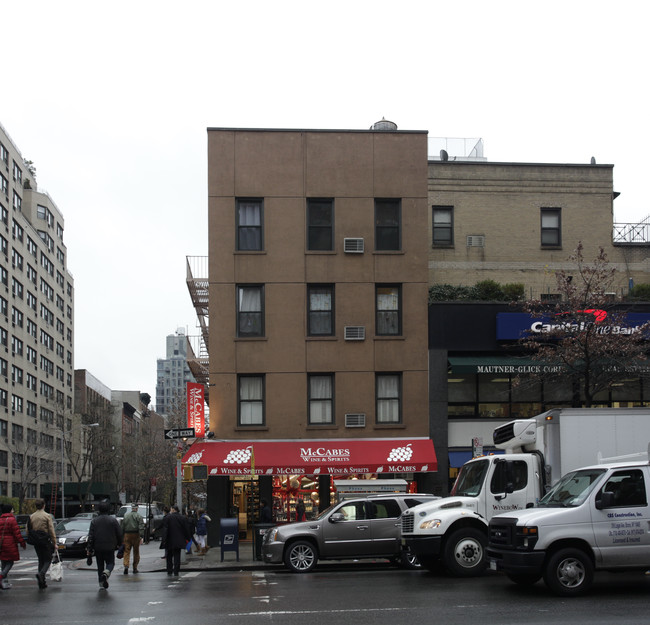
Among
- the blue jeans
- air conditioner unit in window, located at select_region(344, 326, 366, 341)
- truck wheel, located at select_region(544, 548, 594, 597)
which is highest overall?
air conditioner unit in window, located at select_region(344, 326, 366, 341)

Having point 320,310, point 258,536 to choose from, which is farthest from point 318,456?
point 258,536

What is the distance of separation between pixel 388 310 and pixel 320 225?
12.5 ft

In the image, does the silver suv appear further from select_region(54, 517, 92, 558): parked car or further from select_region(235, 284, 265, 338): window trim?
select_region(54, 517, 92, 558): parked car

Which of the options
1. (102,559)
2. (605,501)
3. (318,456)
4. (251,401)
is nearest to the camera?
(605,501)

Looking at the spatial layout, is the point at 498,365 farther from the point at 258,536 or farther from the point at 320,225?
the point at 258,536

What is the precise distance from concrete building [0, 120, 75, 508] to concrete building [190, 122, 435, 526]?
4101 cm

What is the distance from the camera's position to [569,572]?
13266 millimetres

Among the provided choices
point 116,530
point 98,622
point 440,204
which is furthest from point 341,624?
point 440,204

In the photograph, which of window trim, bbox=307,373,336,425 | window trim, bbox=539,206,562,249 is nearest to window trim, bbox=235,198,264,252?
window trim, bbox=307,373,336,425

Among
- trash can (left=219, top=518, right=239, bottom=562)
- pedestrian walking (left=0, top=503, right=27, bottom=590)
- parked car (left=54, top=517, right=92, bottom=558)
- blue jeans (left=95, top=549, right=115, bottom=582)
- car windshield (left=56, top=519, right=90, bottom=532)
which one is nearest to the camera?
pedestrian walking (left=0, top=503, right=27, bottom=590)

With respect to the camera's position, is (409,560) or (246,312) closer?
(409,560)

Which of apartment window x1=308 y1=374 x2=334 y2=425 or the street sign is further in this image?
apartment window x1=308 y1=374 x2=334 y2=425

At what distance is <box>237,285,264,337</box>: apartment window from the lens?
29.4 metres

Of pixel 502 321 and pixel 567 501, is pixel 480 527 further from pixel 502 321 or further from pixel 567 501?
pixel 502 321
